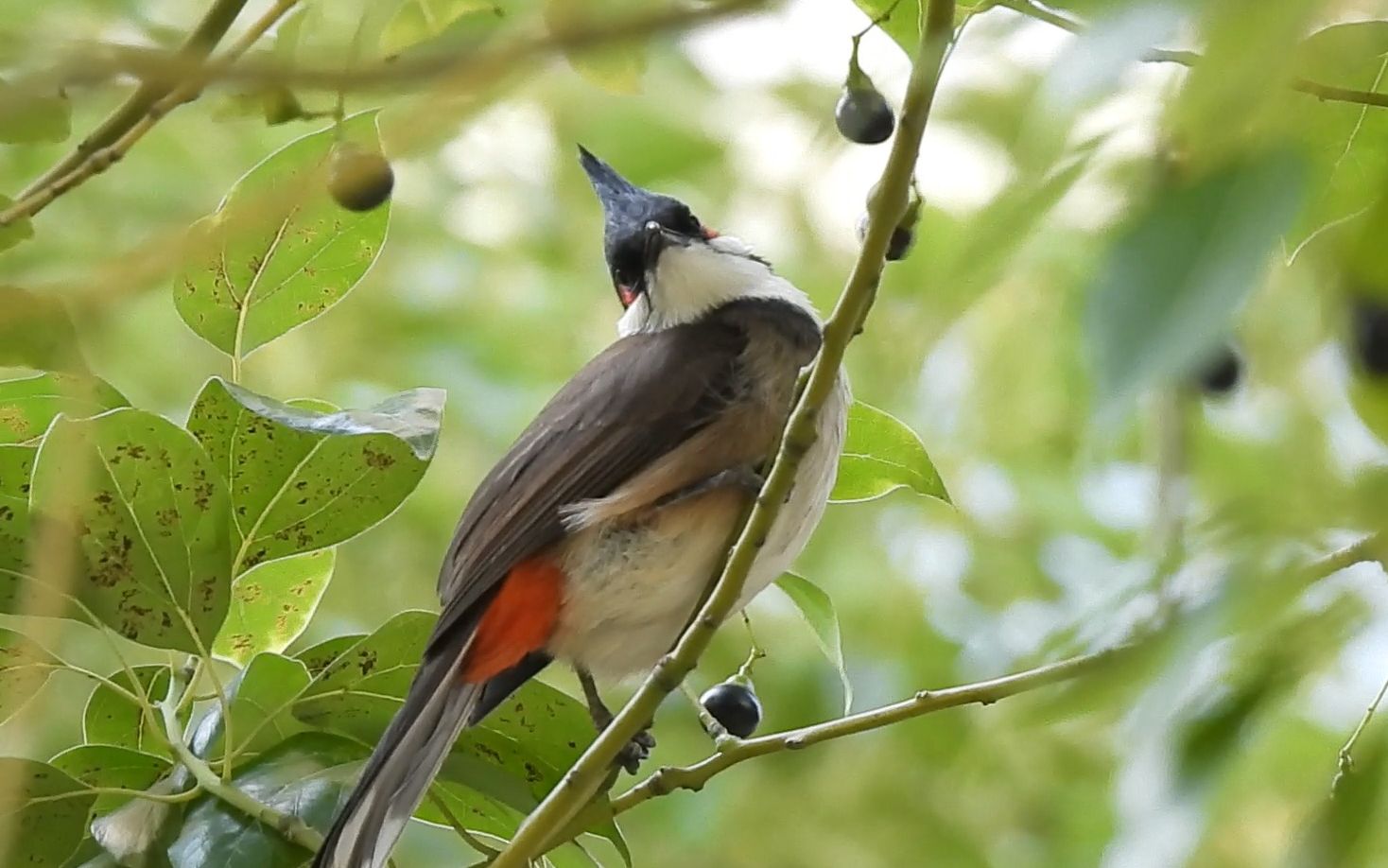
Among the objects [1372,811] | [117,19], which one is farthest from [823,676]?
[1372,811]

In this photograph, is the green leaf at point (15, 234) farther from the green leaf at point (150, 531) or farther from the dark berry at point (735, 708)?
the dark berry at point (735, 708)

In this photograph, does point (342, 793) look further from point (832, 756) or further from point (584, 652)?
point (832, 756)

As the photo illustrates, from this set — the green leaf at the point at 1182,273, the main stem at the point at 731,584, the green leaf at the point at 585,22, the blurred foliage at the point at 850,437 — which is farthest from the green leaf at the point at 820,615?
the green leaf at the point at 1182,273

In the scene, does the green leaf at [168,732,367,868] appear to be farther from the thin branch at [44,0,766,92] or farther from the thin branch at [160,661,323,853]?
the thin branch at [44,0,766,92]

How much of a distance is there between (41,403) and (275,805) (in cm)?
35

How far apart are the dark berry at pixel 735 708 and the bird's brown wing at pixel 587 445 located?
0.25 m

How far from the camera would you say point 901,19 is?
1163 mm

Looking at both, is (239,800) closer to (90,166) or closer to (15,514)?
(15,514)

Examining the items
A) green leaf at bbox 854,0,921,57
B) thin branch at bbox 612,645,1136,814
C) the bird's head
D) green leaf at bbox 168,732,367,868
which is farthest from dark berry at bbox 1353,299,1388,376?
the bird's head

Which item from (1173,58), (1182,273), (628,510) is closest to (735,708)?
(628,510)

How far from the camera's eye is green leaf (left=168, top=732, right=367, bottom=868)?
3.68 ft

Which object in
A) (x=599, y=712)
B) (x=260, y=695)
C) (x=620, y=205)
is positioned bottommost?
(x=599, y=712)

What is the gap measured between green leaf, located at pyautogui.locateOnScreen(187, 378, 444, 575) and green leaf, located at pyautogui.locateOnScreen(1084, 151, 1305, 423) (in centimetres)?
83

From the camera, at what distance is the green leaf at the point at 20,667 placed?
3.94 ft
